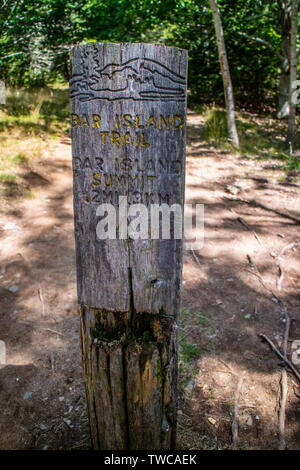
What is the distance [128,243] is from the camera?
5.17ft

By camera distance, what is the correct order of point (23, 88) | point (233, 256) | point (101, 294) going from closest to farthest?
point (101, 294) → point (233, 256) → point (23, 88)

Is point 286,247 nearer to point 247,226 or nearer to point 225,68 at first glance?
point 247,226

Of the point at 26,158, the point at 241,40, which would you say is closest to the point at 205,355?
the point at 26,158

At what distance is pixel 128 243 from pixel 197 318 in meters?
1.94

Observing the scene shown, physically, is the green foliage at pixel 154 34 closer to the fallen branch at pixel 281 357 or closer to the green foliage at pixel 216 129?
the green foliage at pixel 216 129

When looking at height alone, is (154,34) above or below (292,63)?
above

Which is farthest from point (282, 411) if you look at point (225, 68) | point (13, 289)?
point (225, 68)

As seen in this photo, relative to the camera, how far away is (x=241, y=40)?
11.2 m

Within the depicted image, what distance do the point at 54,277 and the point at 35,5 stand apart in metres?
8.84

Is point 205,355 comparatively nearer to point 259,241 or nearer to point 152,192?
point 152,192

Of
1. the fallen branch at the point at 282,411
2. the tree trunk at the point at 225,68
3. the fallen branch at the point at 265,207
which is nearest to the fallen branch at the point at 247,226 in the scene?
the fallen branch at the point at 265,207

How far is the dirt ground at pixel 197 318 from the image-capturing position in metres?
2.28

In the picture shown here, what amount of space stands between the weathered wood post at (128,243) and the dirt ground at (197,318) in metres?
0.63

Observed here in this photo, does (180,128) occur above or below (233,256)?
above
